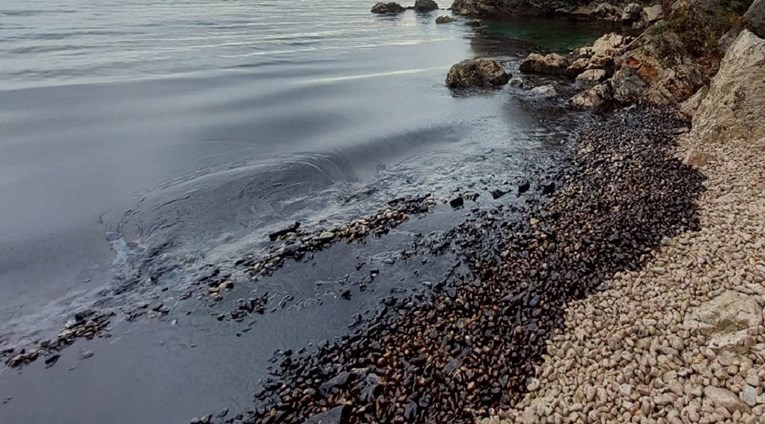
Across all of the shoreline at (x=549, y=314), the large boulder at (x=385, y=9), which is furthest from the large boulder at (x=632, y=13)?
the shoreline at (x=549, y=314)

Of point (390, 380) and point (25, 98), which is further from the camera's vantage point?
point (25, 98)

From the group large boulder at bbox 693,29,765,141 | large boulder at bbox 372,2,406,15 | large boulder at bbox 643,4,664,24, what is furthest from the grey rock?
large boulder at bbox 372,2,406,15

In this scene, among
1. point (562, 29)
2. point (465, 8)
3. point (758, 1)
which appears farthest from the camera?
point (465, 8)

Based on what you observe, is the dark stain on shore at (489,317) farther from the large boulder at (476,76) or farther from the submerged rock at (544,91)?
the large boulder at (476,76)

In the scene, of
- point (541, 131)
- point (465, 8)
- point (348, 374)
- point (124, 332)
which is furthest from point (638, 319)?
point (465, 8)

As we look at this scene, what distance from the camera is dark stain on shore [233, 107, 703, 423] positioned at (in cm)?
867

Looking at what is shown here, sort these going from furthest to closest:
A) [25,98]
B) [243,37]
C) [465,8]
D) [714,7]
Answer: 1. [465,8]
2. [243,37]
3. [714,7]
4. [25,98]

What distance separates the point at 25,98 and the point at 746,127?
34.9 meters

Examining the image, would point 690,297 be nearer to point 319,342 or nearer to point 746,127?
point 319,342

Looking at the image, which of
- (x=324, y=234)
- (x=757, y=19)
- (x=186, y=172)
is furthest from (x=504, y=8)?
(x=324, y=234)

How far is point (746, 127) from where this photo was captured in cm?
1695

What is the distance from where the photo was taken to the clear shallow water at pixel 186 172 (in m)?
10.1

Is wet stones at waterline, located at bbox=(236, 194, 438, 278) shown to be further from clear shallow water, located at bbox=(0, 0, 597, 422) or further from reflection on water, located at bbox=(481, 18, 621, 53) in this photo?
reflection on water, located at bbox=(481, 18, 621, 53)

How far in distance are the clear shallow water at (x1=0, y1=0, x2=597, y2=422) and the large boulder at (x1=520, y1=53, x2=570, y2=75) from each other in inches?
245
